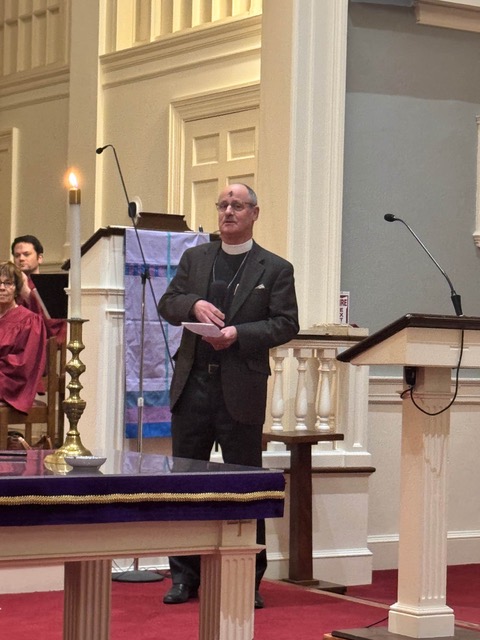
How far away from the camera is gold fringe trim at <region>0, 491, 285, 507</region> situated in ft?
9.31

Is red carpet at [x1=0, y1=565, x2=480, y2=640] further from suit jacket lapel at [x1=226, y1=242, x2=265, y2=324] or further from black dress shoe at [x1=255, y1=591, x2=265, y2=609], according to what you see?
suit jacket lapel at [x1=226, y1=242, x2=265, y2=324]

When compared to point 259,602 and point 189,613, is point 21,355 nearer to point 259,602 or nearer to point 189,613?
point 259,602

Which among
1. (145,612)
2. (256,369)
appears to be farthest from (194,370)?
(145,612)

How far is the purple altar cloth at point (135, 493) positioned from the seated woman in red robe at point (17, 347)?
443cm

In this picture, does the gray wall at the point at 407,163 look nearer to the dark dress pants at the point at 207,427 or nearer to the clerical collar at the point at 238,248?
the clerical collar at the point at 238,248

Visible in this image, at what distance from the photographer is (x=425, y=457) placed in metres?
4.77

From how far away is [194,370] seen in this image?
5.55 metres

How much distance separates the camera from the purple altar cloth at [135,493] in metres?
2.86

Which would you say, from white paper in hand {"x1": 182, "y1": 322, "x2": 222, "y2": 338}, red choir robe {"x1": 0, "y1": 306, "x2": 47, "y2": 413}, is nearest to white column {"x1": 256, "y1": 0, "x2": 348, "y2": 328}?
red choir robe {"x1": 0, "y1": 306, "x2": 47, "y2": 413}

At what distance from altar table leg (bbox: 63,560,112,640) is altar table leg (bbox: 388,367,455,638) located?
1493 millimetres

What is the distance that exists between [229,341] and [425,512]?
114 centimetres

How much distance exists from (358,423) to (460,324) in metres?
2.50

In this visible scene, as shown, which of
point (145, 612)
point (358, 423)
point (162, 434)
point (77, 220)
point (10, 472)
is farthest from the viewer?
point (358, 423)

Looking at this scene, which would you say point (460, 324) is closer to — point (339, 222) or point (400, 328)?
point (400, 328)
